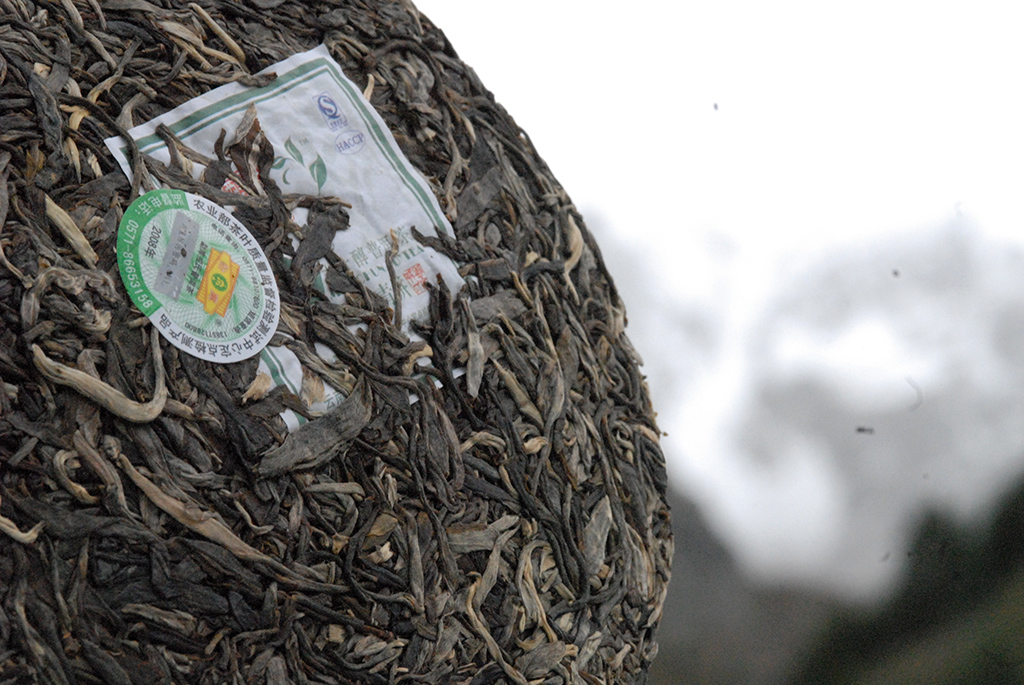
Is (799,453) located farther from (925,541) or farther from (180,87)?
(180,87)

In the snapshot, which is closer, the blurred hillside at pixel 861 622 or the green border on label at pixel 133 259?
the green border on label at pixel 133 259

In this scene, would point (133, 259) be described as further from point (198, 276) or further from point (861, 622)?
point (861, 622)

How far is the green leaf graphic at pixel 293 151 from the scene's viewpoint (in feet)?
2.09

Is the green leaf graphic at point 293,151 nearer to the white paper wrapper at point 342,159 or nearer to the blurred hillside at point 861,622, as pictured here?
the white paper wrapper at point 342,159

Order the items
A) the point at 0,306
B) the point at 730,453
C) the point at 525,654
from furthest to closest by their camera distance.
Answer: the point at 730,453, the point at 525,654, the point at 0,306

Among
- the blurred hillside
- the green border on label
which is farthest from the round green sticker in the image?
the blurred hillside

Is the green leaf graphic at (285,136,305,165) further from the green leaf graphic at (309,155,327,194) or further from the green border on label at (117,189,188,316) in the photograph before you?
the green border on label at (117,189,188,316)

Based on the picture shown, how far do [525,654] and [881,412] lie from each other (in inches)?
39.2

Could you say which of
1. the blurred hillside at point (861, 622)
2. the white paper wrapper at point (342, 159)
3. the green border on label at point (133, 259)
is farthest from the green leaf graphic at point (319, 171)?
the blurred hillside at point (861, 622)

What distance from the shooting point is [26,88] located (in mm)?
558

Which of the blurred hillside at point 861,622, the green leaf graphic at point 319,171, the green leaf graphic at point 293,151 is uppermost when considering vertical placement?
the green leaf graphic at point 293,151

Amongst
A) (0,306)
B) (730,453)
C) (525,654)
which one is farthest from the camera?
(730,453)

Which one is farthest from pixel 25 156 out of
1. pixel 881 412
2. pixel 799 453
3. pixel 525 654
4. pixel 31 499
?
pixel 881 412

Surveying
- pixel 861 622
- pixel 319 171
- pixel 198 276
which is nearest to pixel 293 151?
pixel 319 171
